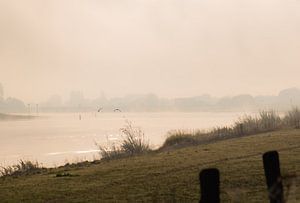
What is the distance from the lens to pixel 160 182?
37.0 feet

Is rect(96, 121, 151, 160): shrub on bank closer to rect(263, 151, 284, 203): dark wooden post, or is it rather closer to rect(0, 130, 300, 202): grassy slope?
rect(0, 130, 300, 202): grassy slope

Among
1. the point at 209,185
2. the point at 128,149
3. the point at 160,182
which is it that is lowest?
the point at 160,182

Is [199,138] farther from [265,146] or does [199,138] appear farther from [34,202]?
[34,202]

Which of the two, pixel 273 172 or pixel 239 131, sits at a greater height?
pixel 239 131

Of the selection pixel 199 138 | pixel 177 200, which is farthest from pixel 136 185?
pixel 199 138

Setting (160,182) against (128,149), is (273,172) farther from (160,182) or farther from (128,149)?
(128,149)

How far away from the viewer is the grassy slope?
10.1 metres

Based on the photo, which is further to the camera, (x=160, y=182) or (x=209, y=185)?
(x=160, y=182)

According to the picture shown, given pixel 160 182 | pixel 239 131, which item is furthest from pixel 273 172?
pixel 239 131

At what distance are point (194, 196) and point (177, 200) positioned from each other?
372 millimetres

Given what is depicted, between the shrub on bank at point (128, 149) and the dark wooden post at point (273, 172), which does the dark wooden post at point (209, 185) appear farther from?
the shrub on bank at point (128, 149)

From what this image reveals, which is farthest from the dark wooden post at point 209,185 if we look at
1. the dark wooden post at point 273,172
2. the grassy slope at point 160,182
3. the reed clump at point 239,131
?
the reed clump at point 239,131

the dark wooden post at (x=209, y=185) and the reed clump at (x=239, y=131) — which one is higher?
the reed clump at (x=239, y=131)

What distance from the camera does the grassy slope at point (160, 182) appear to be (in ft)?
33.1
